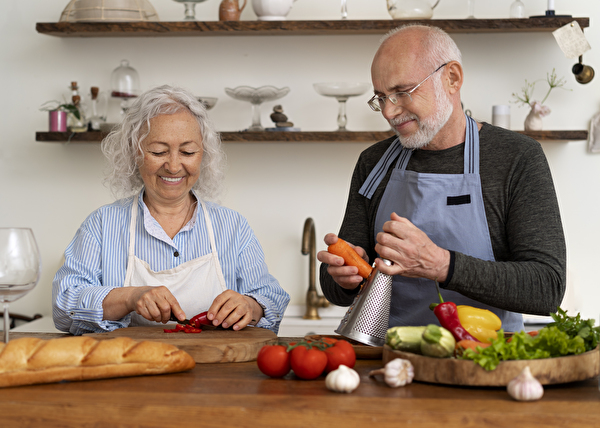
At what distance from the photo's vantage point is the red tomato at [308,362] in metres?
1.18

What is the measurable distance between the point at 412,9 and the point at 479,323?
2.03 meters

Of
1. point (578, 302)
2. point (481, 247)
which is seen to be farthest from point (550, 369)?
point (578, 302)

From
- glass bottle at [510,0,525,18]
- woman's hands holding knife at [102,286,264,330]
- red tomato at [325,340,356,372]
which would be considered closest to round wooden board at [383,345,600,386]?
red tomato at [325,340,356,372]

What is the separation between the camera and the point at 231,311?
1.67 metres

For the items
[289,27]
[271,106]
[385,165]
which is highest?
[289,27]

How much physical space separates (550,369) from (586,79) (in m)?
2.29

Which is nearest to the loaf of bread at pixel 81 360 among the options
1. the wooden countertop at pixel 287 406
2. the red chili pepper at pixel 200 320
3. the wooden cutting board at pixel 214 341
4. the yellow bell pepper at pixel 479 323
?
the wooden countertop at pixel 287 406

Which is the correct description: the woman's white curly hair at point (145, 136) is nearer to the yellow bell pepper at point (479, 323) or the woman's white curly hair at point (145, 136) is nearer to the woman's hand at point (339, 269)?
the woman's hand at point (339, 269)

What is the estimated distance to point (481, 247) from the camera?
1.67 meters

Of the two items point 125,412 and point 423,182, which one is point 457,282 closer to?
point 423,182

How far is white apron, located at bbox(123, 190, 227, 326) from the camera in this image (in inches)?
74.7

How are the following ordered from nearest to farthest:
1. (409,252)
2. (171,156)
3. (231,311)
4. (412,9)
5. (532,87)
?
1. (409,252)
2. (231,311)
3. (171,156)
4. (412,9)
5. (532,87)

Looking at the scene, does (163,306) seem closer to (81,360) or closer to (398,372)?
(81,360)

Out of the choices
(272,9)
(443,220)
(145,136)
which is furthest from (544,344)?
(272,9)
